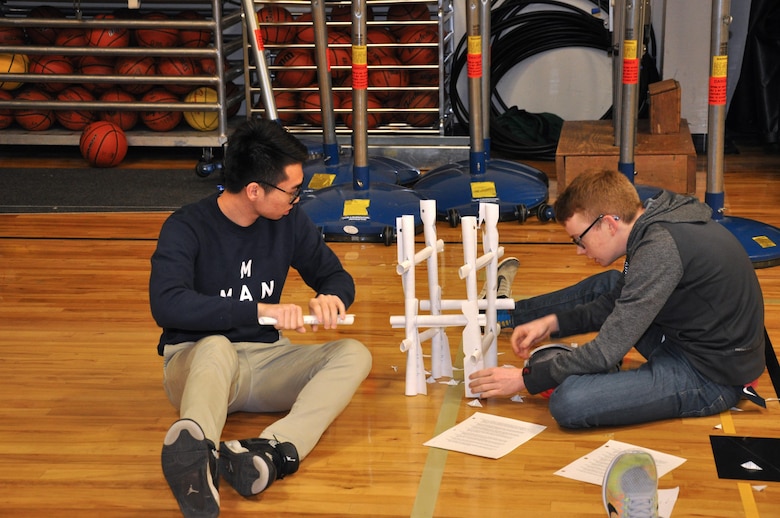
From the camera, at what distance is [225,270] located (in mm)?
3102

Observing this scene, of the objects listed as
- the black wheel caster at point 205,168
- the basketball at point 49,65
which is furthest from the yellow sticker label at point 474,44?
the basketball at point 49,65

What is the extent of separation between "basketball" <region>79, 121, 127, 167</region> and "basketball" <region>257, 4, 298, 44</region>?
1.17 metres

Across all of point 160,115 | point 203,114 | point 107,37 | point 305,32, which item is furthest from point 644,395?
point 107,37

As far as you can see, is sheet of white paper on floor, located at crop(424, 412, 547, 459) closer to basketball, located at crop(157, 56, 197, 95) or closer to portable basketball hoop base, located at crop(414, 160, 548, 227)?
portable basketball hoop base, located at crop(414, 160, 548, 227)

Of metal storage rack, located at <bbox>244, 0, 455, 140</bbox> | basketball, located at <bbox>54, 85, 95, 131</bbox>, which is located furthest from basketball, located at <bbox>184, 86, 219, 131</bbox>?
basketball, located at <bbox>54, 85, 95, 131</bbox>

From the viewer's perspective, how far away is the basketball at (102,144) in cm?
695

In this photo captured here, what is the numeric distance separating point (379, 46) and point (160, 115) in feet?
5.11

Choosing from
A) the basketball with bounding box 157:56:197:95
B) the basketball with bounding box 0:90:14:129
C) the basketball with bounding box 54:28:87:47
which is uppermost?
the basketball with bounding box 54:28:87:47

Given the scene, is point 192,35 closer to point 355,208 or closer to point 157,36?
point 157,36

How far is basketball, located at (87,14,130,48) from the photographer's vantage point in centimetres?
707

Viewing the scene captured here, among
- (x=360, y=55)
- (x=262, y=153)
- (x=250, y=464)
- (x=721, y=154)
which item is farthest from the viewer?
(x=360, y=55)

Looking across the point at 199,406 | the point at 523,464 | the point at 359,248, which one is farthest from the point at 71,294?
the point at 523,464

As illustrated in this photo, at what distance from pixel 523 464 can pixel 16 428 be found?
1526 millimetres

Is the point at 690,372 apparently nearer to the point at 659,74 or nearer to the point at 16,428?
the point at 16,428
